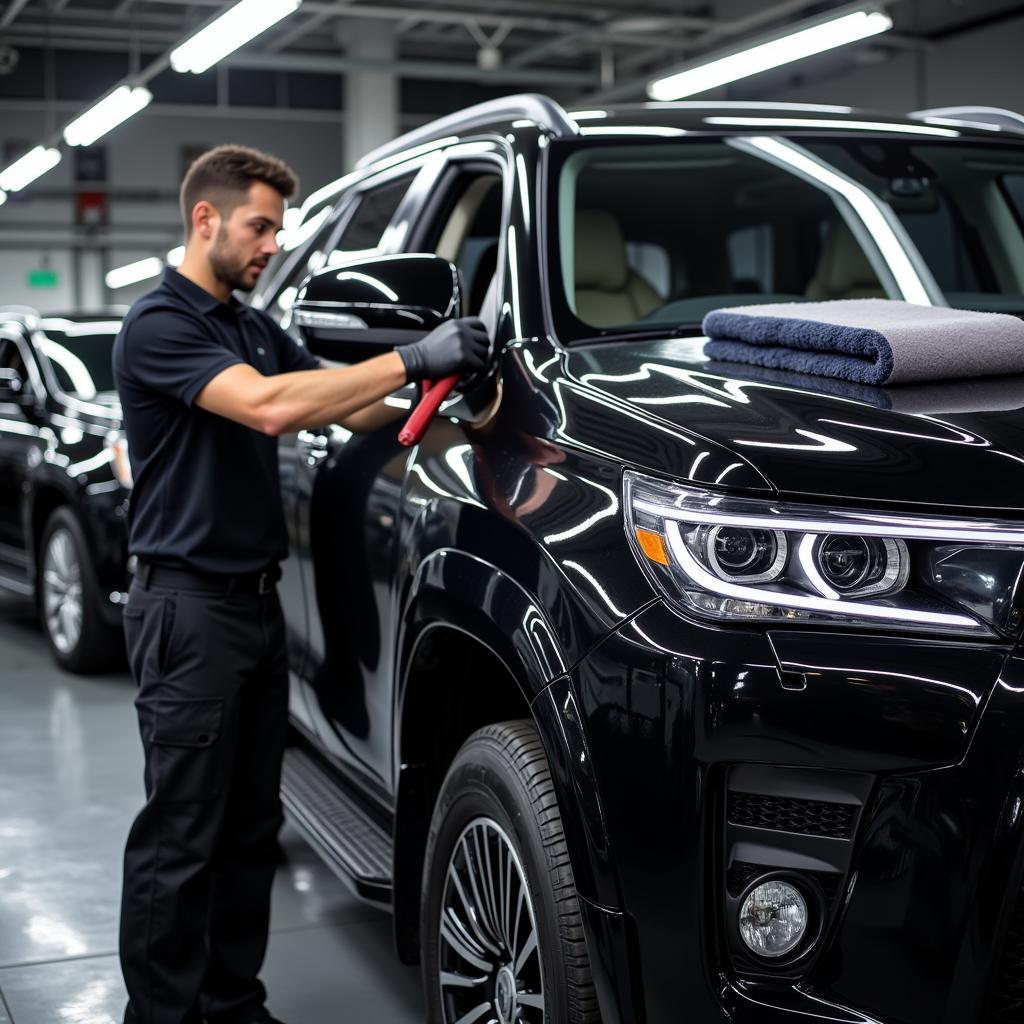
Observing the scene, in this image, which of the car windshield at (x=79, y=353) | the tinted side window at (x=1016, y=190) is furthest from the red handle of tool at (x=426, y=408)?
the car windshield at (x=79, y=353)

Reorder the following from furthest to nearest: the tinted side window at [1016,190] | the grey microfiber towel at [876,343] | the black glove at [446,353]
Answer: the tinted side window at [1016,190], the black glove at [446,353], the grey microfiber towel at [876,343]

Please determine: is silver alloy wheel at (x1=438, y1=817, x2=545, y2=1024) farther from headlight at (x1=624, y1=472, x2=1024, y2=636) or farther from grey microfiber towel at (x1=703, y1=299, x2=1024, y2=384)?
grey microfiber towel at (x1=703, y1=299, x2=1024, y2=384)

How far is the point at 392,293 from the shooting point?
2.53m

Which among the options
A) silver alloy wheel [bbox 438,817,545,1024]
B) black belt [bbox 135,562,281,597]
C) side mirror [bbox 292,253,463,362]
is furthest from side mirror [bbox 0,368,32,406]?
silver alloy wheel [bbox 438,817,545,1024]

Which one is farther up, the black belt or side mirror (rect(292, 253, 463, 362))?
side mirror (rect(292, 253, 463, 362))

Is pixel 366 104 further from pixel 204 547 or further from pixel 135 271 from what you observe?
pixel 204 547

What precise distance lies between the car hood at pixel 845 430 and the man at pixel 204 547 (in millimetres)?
540

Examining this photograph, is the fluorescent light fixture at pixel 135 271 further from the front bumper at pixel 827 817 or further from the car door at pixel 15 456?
the front bumper at pixel 827 817

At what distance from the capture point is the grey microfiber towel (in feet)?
6.72

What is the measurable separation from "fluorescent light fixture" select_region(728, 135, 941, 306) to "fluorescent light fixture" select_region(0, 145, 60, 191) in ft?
52.7

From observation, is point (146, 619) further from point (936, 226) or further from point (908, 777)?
point (936, 226)

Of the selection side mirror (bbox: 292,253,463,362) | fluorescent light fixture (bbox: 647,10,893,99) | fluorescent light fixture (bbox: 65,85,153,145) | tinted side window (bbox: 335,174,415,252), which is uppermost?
fluorescent light fixture (bbox: 647,10,893,99)

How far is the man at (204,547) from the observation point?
2592mm

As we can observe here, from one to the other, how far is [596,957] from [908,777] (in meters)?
0.47
